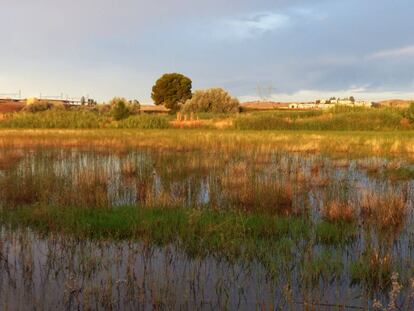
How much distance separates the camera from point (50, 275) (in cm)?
587

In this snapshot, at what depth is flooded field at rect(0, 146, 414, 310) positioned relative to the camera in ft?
17.3

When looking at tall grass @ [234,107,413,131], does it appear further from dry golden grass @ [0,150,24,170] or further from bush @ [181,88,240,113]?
dry golden grass @ [0,150,24,170]

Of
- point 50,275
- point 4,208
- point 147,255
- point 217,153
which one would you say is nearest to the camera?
point 50,275

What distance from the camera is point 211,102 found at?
2473 inches

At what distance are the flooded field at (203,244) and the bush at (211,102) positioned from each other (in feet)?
163

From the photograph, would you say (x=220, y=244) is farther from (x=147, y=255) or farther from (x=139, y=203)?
(x=139, y=203)

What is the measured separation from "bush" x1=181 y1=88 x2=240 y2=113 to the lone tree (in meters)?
23.3

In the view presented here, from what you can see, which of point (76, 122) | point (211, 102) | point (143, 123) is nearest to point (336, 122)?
point (143, 123)

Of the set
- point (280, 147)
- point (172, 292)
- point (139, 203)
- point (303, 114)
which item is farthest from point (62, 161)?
point (303, 114)

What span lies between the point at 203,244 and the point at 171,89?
81.3 metres

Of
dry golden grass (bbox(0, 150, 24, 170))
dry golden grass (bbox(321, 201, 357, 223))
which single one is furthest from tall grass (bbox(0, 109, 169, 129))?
→ dry golden grass (bbox(321, 201, 357, 223))

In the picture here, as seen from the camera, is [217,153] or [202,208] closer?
[202,208]

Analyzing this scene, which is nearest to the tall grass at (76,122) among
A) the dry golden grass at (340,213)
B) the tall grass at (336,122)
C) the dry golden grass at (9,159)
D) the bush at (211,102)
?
the tall grass at (336,122)

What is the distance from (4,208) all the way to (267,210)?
214 inches
